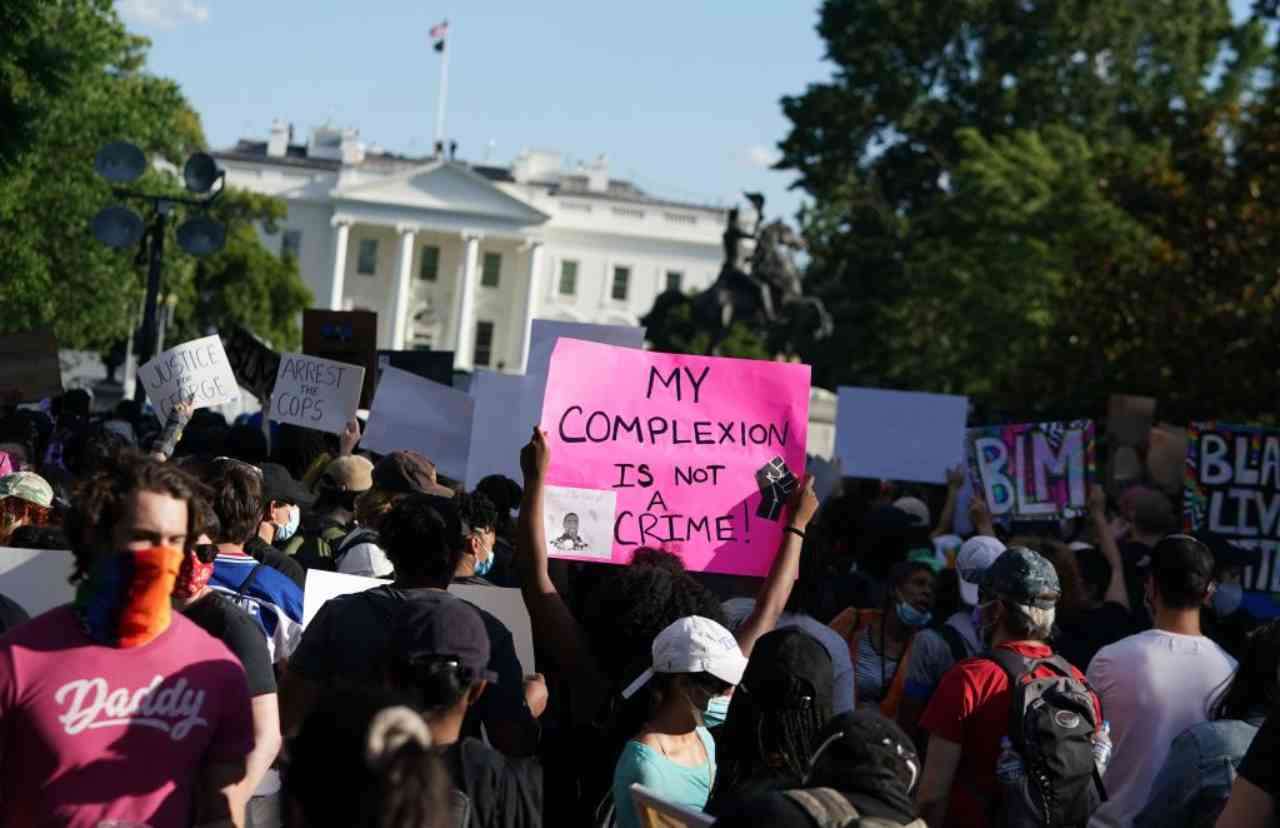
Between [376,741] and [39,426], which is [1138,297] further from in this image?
[376,741]

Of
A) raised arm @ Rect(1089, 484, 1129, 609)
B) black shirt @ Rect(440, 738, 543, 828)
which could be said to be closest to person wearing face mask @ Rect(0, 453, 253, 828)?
black shirt @ Rect(440, 738, 543, 828)

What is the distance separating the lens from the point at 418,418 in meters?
9.16

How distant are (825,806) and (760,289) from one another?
3140 centimetres

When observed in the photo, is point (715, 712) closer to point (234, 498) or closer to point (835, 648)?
point (835, 648)

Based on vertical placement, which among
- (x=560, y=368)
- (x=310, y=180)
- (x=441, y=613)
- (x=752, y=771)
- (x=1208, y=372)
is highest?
(x=310, y=180)

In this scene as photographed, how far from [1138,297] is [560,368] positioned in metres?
25.6

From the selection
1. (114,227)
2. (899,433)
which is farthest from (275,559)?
(114,227)

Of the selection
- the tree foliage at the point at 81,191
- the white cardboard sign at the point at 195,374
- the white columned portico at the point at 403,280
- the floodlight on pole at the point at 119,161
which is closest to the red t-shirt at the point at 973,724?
the white cardboard sign at the point at 195,374

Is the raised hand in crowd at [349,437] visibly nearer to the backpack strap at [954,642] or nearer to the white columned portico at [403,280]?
the backpack strap at [954,642]

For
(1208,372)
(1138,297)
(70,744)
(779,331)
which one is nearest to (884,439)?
(70,744)

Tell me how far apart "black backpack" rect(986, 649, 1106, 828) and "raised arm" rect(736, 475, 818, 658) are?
65 centimetres

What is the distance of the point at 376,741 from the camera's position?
296 cm

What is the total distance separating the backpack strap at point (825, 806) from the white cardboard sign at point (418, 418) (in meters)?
5.73

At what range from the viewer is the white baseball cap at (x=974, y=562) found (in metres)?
6.43
